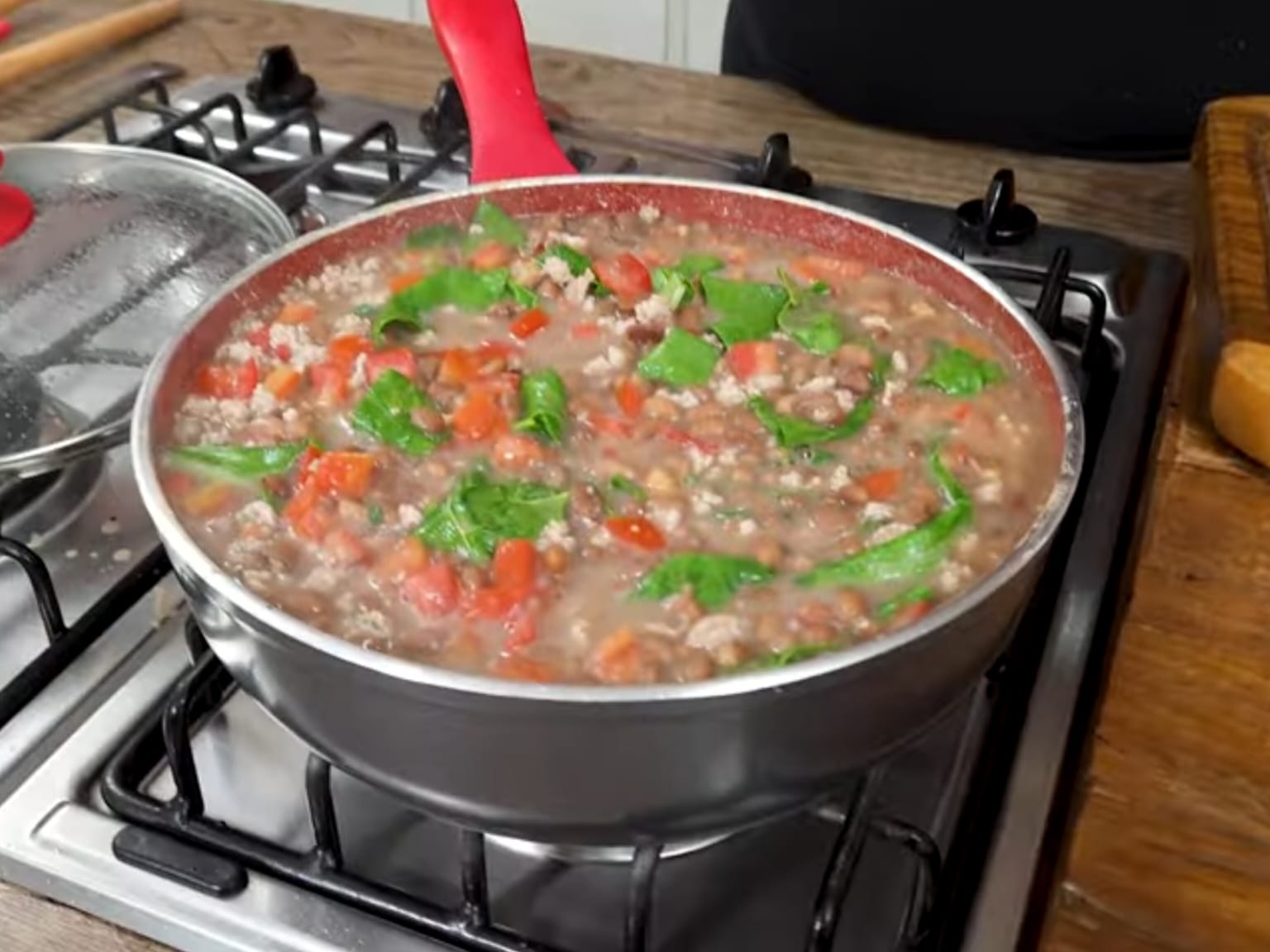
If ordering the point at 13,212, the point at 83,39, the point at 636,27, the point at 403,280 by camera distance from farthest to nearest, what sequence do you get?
1. the point at 636,27
2. the point at 83,39
3. the point at 13,212
4. the point at 403,280

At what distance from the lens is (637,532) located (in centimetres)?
65

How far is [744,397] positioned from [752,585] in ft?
0.46

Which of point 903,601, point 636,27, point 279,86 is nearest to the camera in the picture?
point 903,601

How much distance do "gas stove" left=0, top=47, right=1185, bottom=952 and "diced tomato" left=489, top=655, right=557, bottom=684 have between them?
70 mm

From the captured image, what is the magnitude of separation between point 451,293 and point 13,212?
335 mm

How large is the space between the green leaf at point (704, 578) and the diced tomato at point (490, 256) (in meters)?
0.26

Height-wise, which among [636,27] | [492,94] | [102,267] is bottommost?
[636,27]

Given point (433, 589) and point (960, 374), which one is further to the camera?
point (960, 374)

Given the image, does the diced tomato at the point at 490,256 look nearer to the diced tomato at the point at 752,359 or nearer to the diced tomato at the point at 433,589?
the diced tomato at the point at 752,359

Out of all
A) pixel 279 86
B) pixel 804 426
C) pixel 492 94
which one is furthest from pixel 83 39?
pixel 804 426

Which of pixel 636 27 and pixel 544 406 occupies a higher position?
pixel 544 406

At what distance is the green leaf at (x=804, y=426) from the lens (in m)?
0.71

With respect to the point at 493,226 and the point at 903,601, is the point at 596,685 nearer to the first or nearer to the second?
the point at 903,601

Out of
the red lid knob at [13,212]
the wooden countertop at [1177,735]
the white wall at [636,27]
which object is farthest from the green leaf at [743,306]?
the white wall at [636,27]
